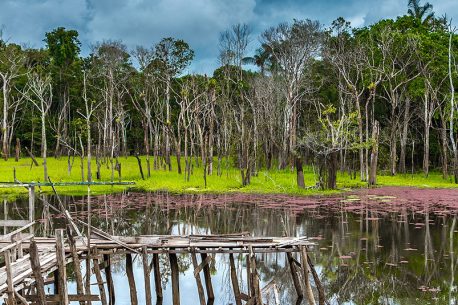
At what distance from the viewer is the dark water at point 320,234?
15.9m

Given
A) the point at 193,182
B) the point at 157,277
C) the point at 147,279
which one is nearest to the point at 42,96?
the point at 193,182

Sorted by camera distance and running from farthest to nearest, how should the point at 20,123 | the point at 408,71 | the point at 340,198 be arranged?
the point at 20,123 < the point at 408,71 < the point at 340,198

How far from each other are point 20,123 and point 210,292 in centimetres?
6280

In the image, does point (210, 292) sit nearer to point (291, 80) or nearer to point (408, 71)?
point (291, 80)

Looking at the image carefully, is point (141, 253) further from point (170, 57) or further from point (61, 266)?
point (170, 57)

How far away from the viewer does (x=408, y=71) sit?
54.4m

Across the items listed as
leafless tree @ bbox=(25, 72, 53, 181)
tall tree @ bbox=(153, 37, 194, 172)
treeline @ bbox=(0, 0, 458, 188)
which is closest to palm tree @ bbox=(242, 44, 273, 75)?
treeline @ bbox=(0, 0, 458, 188)

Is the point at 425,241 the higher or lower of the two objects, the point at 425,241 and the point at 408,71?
the lower

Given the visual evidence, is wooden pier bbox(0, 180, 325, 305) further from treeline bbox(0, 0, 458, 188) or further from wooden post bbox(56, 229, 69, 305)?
treeline bbox(0, 0, 458, 188)

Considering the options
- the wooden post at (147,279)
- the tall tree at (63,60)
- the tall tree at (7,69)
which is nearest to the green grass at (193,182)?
the tall tree at (7,69)

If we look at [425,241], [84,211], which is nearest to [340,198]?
[425,241]

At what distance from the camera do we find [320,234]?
2391cm

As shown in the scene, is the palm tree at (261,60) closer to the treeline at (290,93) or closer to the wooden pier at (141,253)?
the treeline at (290,93)

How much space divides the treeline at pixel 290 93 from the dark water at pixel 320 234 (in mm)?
8068
